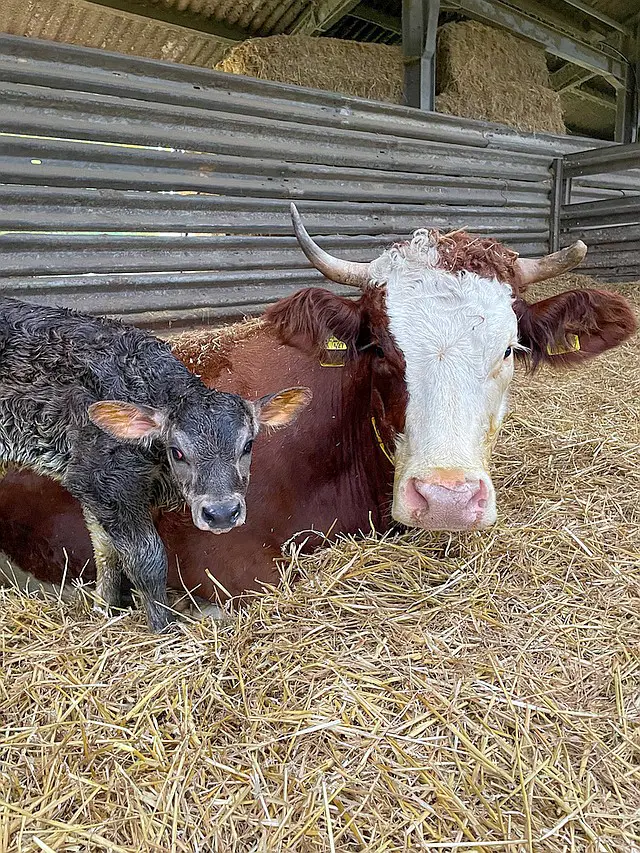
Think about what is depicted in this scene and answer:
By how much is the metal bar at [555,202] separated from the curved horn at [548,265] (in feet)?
23.3

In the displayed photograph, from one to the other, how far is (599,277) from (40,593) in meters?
8.94

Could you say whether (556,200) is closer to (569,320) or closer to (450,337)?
(569,320)

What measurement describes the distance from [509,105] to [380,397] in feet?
29.9

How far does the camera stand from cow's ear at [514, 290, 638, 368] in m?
2.74

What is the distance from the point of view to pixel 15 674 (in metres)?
2.04

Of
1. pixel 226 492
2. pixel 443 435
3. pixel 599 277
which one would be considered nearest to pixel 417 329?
pixel 443 435

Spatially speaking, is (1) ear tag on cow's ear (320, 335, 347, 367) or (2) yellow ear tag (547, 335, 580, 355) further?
(2) yellow ear tag (547, 335, 580, 355)

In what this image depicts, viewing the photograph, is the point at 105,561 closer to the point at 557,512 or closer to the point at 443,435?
the point at 443,435

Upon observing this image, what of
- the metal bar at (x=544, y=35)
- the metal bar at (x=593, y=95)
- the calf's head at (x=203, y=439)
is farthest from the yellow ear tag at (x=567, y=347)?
the metal bar at (x=593, y=95)

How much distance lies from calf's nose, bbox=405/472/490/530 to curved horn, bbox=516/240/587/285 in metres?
1.18

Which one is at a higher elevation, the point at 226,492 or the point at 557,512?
the point at 226,492

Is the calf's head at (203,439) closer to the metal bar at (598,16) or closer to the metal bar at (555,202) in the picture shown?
the metal bar at (555,202)

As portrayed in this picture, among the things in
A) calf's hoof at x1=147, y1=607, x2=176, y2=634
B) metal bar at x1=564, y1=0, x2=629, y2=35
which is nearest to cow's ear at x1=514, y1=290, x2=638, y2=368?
calf's hoof at x1=147, y1=607, x2=176, y2=634

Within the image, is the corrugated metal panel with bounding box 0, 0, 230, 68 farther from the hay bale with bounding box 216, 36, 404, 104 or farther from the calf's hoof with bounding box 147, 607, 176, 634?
the calf's hoof with bounding box 147, 607, 176, 634
